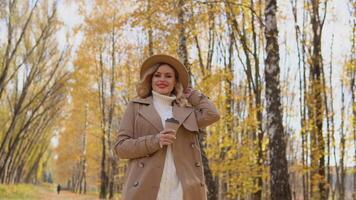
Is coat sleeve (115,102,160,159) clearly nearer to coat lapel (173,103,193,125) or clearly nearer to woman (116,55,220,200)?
woman (116,55,220,200)

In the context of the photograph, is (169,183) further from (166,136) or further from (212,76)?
(212,76)

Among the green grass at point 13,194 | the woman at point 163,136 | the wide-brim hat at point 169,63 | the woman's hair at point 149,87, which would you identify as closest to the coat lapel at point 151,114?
the woman at point 163,136

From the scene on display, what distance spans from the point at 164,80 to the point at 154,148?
517 millimetres

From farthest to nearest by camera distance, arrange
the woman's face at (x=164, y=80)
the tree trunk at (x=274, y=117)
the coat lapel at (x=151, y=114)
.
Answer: the tree trunk at (x=274, y=117) < the woman's face at (x=164, y=80) < the coat lapel at (x=151, y=114)

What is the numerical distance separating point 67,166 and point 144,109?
58823 millimetres

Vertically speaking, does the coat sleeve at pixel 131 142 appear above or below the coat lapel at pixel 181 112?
below

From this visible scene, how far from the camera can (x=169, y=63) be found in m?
3.06

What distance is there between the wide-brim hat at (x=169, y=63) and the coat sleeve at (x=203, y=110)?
0.45 feet

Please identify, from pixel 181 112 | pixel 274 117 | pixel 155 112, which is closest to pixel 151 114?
pixel 155 112

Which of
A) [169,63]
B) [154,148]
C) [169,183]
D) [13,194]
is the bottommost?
[13,194]

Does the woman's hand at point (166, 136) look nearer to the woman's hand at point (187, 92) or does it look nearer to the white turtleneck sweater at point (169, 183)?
the white turtleneck sweater at point (169, 183)

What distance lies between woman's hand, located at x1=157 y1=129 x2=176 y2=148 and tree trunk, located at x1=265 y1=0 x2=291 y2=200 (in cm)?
571

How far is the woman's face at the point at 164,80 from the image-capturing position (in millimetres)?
3006

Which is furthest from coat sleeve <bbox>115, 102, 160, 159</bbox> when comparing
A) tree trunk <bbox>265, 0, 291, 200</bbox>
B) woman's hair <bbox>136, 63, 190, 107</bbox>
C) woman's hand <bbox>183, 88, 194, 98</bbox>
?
tree trunk <bbox>265, 0, 291, 200</bbox>
